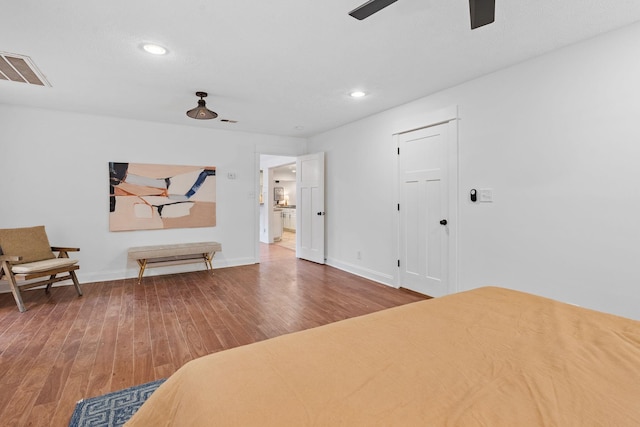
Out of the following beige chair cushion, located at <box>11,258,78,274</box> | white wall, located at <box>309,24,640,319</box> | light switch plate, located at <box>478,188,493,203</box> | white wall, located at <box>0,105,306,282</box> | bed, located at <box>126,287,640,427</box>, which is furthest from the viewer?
white wall, located at <box>0,105,306,282</box>

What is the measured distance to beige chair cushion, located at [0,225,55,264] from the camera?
3605 mm

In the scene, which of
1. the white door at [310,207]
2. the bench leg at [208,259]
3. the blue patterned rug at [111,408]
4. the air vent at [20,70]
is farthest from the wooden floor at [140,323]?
the air vent at [20,70]

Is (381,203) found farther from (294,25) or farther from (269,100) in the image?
(294,25)

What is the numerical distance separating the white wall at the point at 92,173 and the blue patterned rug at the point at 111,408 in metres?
3.25

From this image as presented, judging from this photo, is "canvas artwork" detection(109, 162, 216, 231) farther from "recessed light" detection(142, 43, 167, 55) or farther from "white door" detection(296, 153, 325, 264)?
"recessed light" detection(142, 43, 167, 55)

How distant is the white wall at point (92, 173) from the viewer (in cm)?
404

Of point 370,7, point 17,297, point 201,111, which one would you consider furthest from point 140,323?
point 370,7

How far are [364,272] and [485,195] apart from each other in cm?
218

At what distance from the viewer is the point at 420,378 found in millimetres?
903

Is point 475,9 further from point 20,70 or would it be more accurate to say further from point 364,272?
point 20,70

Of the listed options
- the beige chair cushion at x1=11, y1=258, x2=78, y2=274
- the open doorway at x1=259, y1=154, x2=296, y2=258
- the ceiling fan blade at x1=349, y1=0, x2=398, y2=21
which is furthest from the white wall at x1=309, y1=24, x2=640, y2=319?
the beige chair cushion at x1=11, y1=258, x2=78, y2=274

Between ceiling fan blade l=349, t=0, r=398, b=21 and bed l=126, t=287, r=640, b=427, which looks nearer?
bed l=126, t=287, r=640, b=427

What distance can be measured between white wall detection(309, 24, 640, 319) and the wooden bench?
3.69m

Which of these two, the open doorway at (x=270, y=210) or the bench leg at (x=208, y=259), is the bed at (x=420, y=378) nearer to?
the bench leg at (x=208, y=259)
